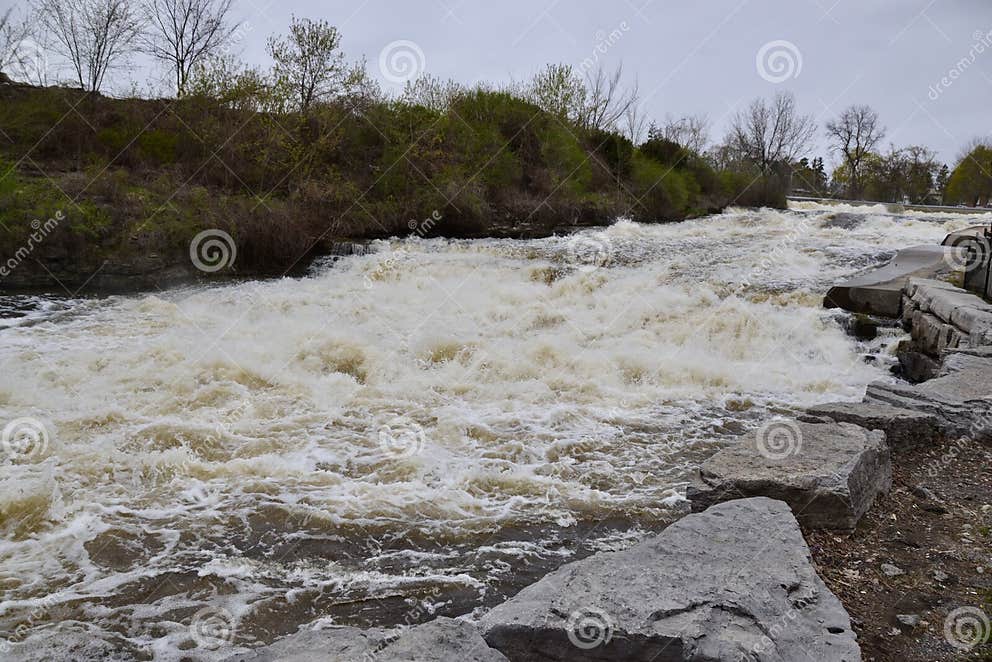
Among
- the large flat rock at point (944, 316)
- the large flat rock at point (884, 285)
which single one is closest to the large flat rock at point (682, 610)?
the large flat rock at point (944, 316)

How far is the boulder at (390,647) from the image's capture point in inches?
87.3

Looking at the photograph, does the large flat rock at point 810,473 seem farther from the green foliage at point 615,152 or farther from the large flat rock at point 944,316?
the green foliage at point 615,152

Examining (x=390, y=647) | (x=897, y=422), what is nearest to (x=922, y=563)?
(x=897, y=422)

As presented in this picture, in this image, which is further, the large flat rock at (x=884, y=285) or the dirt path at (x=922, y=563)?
the large flat rock at (x=884, y=285)

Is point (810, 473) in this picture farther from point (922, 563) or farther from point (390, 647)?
point (390, 647)

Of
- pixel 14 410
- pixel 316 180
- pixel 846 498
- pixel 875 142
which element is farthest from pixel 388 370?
pixel 875 142

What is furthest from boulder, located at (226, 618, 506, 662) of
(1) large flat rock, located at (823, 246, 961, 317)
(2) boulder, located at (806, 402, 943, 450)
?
(1) large flat rock, located at (823, 246, 961, 317)

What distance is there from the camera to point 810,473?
3609 mm

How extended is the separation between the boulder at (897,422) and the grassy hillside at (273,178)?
38.4 ft

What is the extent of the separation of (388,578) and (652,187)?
981 inches

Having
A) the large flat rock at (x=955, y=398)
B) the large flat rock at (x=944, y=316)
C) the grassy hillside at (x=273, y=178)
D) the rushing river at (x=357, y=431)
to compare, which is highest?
the grassy hillside at (x=273, y=178)

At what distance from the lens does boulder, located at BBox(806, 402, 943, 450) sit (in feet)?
15.0

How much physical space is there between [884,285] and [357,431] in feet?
27.3

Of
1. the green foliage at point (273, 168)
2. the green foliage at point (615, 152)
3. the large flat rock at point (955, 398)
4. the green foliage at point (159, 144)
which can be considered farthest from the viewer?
the green foliage at point (615, 152)
